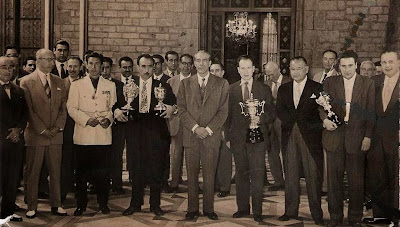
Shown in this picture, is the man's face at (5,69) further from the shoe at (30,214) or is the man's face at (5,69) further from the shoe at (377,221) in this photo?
the shoe at (377,221)

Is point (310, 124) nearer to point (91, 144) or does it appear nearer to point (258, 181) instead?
point (258, 181)

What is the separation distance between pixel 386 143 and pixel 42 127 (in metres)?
3.67

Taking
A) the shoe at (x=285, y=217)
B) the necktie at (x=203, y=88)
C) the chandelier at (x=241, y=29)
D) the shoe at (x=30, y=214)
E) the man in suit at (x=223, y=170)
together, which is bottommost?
the shoe at (x=285, y=217)

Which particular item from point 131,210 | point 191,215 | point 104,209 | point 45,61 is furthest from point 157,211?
point 45,61

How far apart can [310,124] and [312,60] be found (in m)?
4.99

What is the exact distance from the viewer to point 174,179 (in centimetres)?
667

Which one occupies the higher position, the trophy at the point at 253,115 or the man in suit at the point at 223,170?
the trophy at the point at 253,115

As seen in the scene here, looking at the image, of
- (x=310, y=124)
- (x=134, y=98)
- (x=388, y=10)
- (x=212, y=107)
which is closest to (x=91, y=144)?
(x=134, y=98)

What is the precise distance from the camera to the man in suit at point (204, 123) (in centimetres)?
534

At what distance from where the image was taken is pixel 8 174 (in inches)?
200

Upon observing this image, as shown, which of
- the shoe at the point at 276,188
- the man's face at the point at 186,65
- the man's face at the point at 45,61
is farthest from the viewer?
the shoe at the point at 276,188

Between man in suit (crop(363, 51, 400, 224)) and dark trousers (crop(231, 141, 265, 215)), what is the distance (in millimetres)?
1174

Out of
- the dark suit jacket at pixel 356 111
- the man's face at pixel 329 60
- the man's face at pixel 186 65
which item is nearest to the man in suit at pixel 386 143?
the dark suit jacket at pixel 356 111

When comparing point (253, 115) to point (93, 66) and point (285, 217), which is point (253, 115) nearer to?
point (285, 217)
